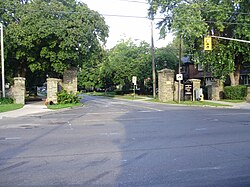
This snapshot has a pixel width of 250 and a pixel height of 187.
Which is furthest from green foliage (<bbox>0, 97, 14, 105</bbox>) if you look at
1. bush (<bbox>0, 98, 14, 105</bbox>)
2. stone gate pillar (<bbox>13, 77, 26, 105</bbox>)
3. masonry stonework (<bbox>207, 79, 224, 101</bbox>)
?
masonry stonework (<bbox>207, 79, 224, 101</bbox>)

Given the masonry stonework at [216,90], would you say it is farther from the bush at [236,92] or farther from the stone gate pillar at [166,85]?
the stone gate pillar at [166,85]

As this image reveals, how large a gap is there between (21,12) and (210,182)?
30.5 metres

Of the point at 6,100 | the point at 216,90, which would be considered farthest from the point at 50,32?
A: the point at 216,90

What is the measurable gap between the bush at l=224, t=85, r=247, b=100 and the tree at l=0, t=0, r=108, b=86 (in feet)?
51.8

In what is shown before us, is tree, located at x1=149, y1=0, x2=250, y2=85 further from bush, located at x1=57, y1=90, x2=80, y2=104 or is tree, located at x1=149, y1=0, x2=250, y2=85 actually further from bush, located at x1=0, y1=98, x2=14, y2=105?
bush, located at x1=0, y1=98, x2=14, y2=105

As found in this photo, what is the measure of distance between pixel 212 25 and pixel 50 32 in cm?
1772

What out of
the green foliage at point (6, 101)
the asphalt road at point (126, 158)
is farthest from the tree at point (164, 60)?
the asphalt road at point (126, 158)

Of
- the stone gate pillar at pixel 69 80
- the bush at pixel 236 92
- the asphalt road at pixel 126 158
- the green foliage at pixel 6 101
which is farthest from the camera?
the stone gate pillar at pixel 69 80

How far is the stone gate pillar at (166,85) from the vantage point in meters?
36.5

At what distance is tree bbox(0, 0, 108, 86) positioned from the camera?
30.4 m

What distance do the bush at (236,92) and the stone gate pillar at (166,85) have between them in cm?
631

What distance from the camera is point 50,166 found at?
278 inches

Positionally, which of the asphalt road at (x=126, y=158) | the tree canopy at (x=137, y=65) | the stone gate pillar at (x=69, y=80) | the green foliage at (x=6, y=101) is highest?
the tree canopy at (x=137, y=65)

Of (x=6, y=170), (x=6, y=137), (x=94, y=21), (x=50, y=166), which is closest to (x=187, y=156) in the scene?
(x=50, y=166)
